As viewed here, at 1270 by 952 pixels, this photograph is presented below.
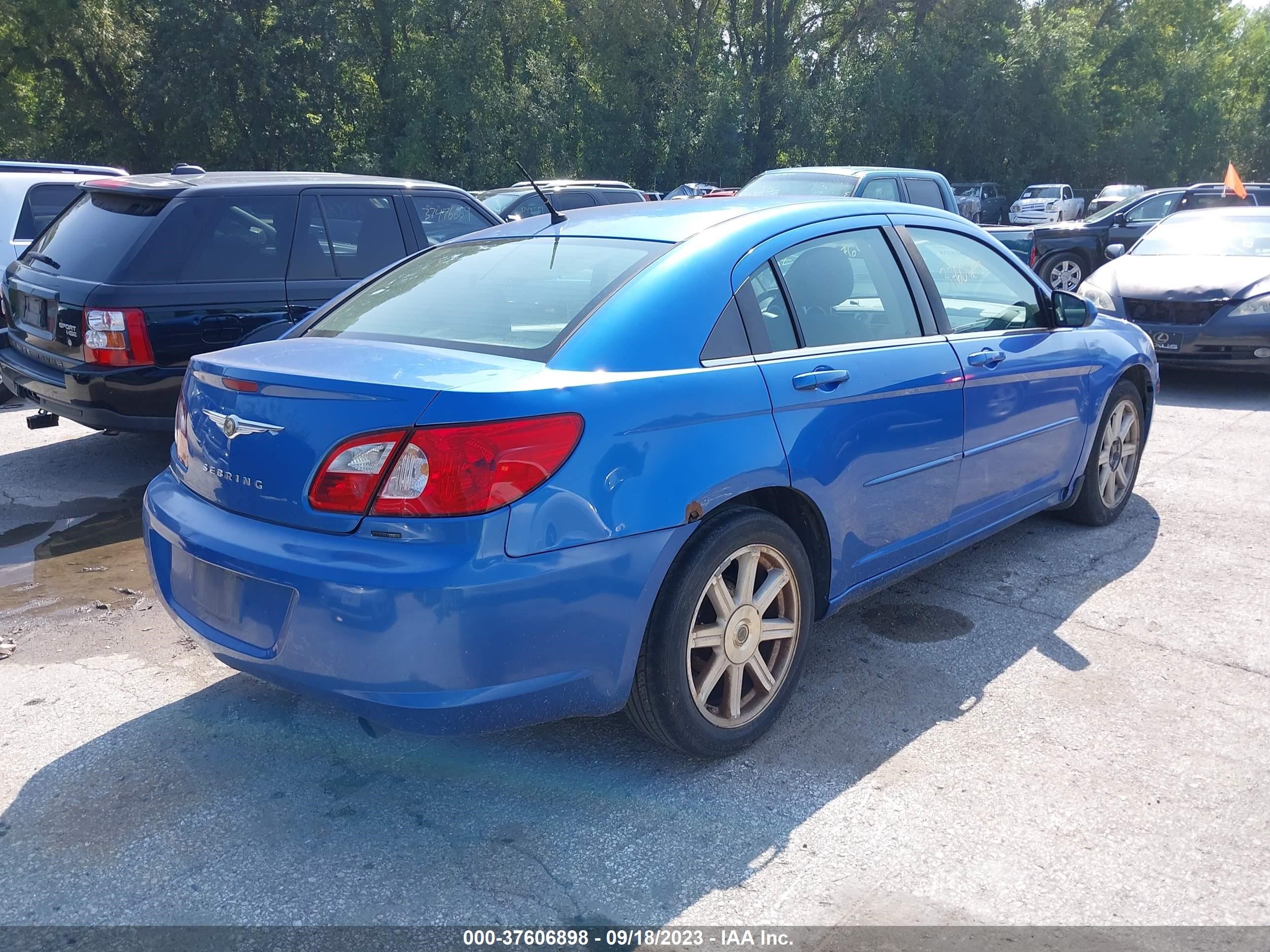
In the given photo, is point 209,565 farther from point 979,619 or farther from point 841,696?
point 979,619

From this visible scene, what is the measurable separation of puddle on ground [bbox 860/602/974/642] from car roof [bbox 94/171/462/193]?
4.14 meters

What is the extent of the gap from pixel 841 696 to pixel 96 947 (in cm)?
234

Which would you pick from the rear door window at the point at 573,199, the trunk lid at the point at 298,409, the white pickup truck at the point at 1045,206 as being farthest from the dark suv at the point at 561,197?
the white pickup truck at the point at 1045,206

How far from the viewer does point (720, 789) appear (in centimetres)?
306

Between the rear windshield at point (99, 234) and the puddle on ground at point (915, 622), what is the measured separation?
4461 mm

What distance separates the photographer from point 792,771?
3158 millimetres

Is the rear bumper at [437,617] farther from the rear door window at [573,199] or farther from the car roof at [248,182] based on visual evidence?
the rear door window at [573,199]

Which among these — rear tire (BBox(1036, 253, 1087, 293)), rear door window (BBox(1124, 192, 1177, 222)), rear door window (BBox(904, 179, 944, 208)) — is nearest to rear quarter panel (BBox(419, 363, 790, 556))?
rear door window (BBox(904, 179, 944, 208))

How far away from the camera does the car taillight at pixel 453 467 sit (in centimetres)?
255

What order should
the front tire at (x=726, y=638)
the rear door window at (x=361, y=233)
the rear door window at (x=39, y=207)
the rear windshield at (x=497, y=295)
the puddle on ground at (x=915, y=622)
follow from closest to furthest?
the front tire at (x=726, y=638), the rear windshield at (x=497, y=295), the puddle on ground at (x=915, y=622), the rear door window at (x=361, y=233), the rear door window at (x=39, y=207)

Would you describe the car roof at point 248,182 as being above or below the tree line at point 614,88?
below

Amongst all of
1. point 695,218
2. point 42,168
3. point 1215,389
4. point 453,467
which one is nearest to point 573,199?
point 42,168

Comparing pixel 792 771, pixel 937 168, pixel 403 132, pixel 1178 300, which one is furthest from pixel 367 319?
Result: pixel 937 168

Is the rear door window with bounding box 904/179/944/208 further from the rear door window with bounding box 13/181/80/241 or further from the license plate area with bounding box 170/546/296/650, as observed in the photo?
the license plate area with bounding box 170/546/296/650
